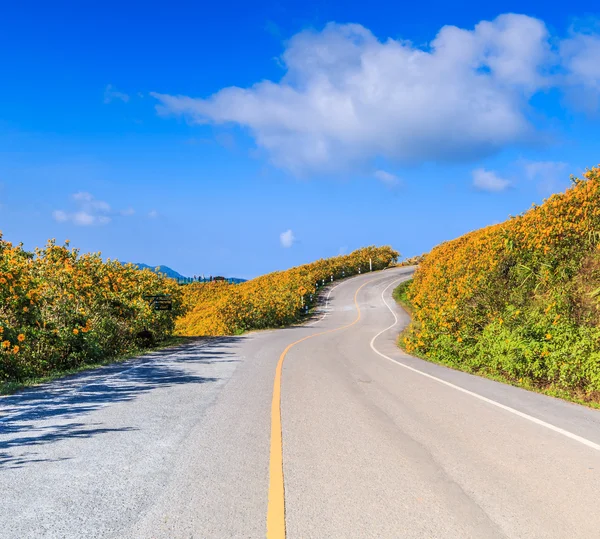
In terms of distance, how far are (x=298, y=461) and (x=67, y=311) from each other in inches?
455

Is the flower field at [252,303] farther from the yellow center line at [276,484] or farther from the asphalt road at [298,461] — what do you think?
the yellow center line at [276,484]

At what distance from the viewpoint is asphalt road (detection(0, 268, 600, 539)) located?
12.1 ft

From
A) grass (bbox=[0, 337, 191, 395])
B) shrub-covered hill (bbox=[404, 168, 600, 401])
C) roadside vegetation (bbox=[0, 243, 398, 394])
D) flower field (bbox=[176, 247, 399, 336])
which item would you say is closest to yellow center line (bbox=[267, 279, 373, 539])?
grass (bbox=[0, 337, 191, 395])

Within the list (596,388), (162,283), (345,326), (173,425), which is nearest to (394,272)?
(345,326)

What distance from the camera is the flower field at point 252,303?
99.9ft

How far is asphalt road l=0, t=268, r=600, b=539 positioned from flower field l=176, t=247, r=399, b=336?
673 inches

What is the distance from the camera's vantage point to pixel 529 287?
13.5 m

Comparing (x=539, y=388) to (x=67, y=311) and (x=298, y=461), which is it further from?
(x=67, y=311)

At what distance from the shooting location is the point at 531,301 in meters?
12.9

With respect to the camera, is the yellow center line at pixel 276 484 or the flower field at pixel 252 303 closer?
the yellow center line at pixel 276 484

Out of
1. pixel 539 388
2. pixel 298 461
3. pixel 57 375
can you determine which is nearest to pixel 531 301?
pixel 539 388

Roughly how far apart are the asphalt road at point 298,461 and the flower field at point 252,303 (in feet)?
56.1

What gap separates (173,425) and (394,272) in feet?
182

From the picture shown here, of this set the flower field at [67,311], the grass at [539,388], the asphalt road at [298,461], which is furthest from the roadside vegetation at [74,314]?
the grass at [539,388]
